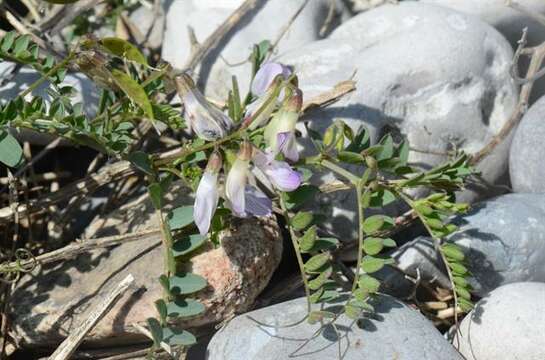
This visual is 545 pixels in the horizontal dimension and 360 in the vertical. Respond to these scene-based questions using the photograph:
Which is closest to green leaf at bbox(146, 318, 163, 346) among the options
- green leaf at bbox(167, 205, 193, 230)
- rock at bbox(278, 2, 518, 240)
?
green leaf at bbox(167, 205, 193, 230)

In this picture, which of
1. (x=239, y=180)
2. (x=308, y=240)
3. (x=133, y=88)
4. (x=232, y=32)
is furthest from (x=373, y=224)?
(x=232, y=32)

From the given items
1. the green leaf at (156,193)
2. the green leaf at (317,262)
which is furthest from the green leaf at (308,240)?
the green leaf at (156,193)

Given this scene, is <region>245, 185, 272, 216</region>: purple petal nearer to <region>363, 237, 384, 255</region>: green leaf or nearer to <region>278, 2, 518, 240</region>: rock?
<region>363, 237, 384, 255</region>: green leaf

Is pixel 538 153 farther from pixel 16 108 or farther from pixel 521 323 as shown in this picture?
pixel 16 108

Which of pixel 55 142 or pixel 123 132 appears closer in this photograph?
pixel 123 132

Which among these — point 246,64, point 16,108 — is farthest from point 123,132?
point 246,64
